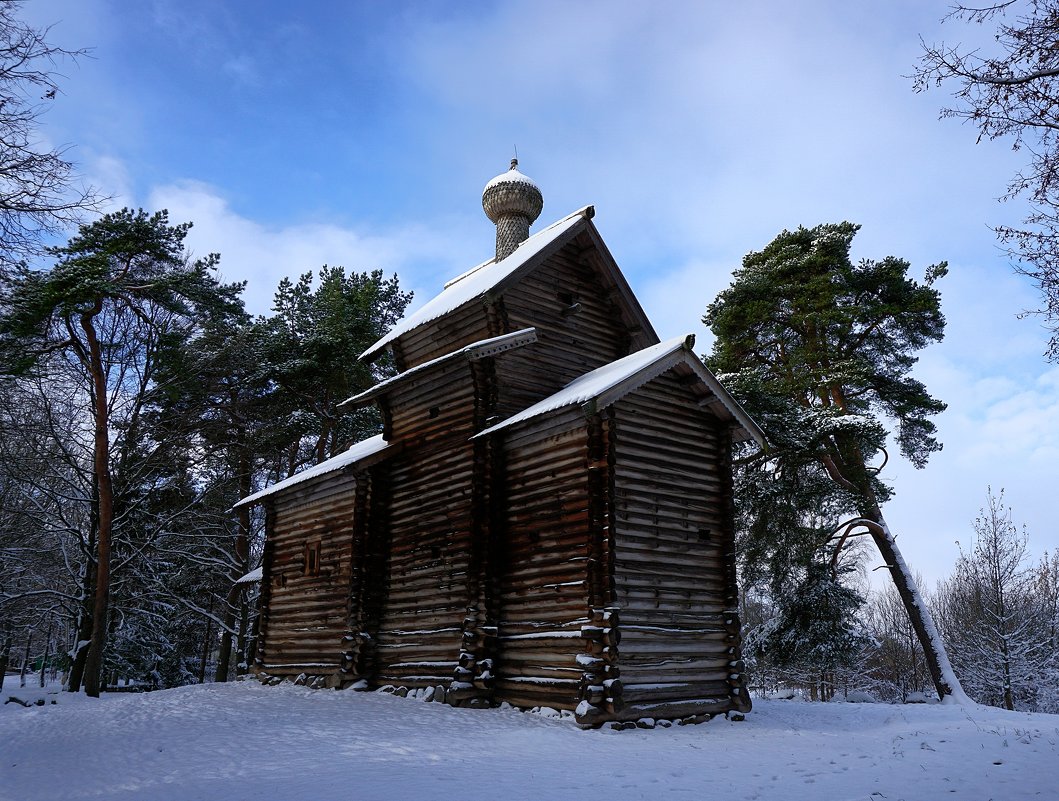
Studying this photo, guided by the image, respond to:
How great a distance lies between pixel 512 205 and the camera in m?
23.3

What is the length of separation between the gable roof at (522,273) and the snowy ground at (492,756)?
9.27m

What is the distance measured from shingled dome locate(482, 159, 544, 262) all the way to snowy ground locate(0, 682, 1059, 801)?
1376cm

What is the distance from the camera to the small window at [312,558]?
20.9m

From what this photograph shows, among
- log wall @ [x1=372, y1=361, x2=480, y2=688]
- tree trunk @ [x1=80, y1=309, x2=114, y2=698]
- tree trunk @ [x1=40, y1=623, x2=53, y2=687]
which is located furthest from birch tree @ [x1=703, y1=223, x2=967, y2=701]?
tree trunk @ [x1=40, y1=623, x2=53, y2=687]

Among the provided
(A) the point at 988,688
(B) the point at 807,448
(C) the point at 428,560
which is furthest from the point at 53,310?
(A) the point at 988,688

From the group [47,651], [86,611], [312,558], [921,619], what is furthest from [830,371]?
[47,651]

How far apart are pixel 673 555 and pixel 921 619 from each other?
12.1 m

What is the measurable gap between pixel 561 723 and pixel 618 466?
4831 millimetres

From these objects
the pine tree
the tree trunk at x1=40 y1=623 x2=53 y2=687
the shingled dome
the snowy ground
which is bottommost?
the tree trunk at x1=40 y1=623 x2=53 y2=687

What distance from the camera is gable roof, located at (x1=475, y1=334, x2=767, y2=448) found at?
46.3 feet

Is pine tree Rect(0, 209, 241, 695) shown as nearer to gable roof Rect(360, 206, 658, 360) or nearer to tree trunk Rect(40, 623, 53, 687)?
gable roof Rect(360, 206, 658, 360)

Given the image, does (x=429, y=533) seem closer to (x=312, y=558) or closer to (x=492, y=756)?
(x=312, y=558)


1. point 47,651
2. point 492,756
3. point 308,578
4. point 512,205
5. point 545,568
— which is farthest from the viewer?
point 47,651

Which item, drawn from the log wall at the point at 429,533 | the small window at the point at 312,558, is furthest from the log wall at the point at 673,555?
the small window at the point at 312,558
